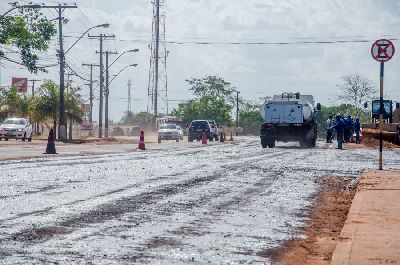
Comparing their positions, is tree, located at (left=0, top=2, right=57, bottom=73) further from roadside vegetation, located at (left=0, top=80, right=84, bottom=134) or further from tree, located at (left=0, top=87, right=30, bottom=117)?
tree, located at (left=0, top=87, right=30, bottom=117)

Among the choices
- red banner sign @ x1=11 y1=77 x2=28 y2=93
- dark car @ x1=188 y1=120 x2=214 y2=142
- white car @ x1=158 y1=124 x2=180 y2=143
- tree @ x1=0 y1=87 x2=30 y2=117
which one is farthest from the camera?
red banner sign @ x1=11 y1=77 x2=28 y2=93

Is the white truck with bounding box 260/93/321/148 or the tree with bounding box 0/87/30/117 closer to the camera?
the white truck with bounding box 260/93/321/148

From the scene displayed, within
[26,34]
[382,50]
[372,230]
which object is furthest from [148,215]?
[26,34]

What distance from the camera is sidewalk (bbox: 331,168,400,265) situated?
7539 mm

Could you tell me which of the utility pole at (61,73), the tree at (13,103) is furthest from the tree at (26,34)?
the tree at (13,103)

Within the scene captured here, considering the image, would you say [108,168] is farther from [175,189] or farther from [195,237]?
[195,237]

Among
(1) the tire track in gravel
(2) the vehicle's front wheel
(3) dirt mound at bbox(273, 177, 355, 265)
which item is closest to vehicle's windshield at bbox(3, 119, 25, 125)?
(2) the vehicle's front wheel

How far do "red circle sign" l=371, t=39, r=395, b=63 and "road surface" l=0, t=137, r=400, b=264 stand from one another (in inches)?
146

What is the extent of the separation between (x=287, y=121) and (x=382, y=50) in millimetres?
24856

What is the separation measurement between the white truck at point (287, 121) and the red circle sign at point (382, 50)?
2463 centimetres

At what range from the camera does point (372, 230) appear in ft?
31.3

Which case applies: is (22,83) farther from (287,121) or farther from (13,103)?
(287,121)

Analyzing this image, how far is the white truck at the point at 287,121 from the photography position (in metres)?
45.6

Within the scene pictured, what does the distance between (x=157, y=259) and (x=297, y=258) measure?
144 centimetres
